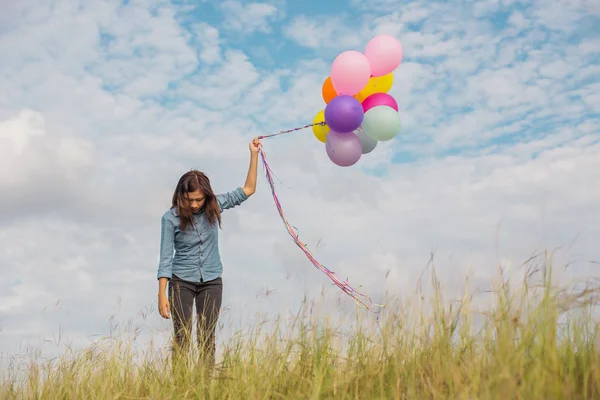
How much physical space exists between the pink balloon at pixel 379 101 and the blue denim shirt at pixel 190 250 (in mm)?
1980

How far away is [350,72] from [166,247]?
233 cm

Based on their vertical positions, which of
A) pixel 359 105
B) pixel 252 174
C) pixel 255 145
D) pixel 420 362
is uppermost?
pixel 359 105

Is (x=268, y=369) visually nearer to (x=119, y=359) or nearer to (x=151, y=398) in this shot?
(x=151, y=398)

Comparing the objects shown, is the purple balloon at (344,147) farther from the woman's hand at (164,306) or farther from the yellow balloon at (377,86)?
the woman's hand at (164,306)

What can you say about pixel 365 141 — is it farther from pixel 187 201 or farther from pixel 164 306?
pixel 164 306

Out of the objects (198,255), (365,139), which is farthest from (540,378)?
(365,139)

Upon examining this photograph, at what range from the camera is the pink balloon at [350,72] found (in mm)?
5926

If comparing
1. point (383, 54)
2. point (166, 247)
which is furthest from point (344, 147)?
point (166, 247)

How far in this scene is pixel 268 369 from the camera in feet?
13.7

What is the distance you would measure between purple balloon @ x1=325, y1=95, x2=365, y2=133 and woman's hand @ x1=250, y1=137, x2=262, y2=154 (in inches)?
26.3

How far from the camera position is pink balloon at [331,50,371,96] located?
5926 mm

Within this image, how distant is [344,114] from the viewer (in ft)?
18.8

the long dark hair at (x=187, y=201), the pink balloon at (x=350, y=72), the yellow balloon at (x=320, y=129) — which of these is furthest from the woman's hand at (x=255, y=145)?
the pink balloon at (x=350, y=72)

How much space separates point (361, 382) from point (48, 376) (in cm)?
301
